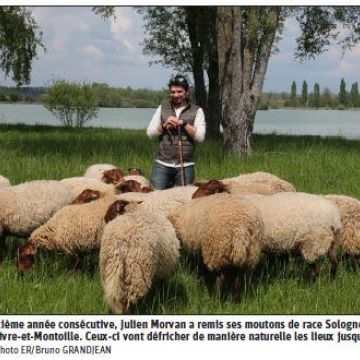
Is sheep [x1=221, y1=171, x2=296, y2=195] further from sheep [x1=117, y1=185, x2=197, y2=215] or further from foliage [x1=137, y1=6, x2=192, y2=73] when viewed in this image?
foliage [x1=137, y1=6, x2=192, y2=73]

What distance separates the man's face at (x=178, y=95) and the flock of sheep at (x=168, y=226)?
3.90ft

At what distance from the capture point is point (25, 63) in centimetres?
2411

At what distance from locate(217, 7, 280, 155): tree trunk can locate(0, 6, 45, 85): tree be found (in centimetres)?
766

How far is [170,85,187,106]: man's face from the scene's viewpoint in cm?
738

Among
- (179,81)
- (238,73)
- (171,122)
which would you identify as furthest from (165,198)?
(238,73)

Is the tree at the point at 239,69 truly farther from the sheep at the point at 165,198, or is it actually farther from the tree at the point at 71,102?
Result: the tree at the point at 71,102

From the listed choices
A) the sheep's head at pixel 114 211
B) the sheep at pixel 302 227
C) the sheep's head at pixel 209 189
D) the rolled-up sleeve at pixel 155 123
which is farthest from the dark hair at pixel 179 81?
the sheep's head at pixel 114 211

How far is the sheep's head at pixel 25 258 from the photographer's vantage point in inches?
238

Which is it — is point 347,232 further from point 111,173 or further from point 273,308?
point 111,173

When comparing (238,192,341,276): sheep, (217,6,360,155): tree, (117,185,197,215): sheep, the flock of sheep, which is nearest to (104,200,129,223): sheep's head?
the flock of sheep

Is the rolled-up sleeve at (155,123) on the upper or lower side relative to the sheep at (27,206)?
upper

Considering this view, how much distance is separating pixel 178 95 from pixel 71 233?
241 cm

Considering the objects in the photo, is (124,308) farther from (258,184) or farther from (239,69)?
(239,69)
